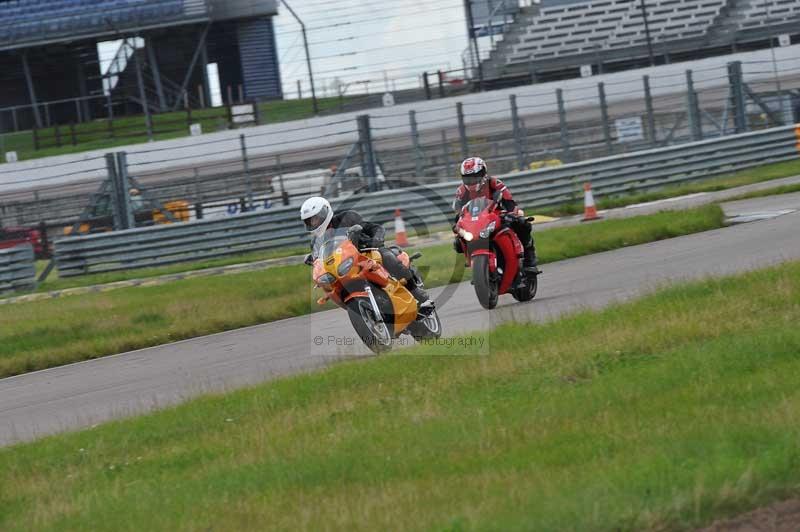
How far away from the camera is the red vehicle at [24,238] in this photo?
2815 centimetres

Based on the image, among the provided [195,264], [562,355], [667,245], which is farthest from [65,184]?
[562,355]

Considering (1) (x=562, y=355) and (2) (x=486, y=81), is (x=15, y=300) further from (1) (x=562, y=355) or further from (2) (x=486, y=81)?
(2) (x=486, y=81)

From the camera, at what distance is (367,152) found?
2428 centimetres

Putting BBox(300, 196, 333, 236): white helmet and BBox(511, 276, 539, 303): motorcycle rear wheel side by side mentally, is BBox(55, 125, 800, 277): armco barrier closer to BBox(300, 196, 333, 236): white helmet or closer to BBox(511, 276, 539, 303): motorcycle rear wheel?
BBox(511, 276, 539, 303): motorcycle rear wheel

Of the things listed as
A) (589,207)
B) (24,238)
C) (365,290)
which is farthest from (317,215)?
(24,238)

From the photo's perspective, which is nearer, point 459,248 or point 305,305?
point 459,248

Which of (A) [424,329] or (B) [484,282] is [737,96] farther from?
(A) [424,329]

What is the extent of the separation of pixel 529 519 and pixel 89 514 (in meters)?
2.39

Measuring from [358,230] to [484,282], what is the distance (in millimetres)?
2149

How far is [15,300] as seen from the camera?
1980 cm

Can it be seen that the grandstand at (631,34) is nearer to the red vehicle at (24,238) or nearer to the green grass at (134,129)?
the green grass at (134,129)

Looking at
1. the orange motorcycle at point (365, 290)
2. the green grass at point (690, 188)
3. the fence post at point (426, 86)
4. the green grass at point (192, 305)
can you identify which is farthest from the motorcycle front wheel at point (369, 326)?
the fence post at point (426, 86)

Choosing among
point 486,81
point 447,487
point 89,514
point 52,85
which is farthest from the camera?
point 52,85

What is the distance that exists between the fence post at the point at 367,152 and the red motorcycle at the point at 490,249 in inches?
478
